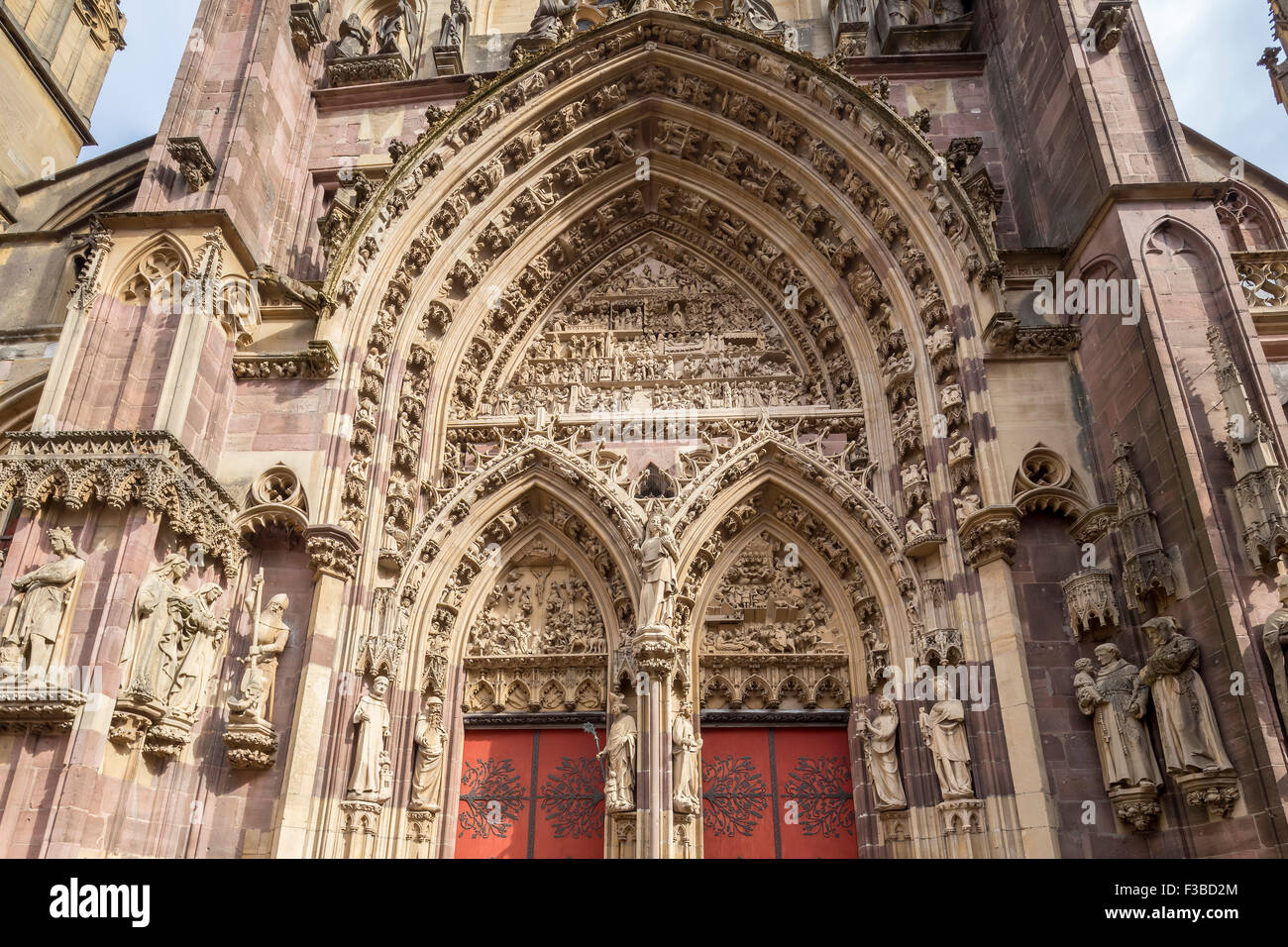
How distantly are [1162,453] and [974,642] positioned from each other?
7.77 ft

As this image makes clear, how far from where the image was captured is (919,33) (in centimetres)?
1284

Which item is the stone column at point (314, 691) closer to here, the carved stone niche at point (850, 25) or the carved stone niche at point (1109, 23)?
the carved stone niche at point (850, 25)

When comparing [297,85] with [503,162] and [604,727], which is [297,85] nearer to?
[503,162]

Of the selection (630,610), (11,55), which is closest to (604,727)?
(630,610)

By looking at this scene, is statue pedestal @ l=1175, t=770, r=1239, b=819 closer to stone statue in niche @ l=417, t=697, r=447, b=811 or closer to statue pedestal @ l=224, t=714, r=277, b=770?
stone statue in niche @ l=417, t=697, r=447, b=811

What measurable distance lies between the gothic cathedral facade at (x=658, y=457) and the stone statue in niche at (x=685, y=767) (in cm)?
6

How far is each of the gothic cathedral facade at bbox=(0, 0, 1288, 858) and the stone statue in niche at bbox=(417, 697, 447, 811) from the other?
69mm

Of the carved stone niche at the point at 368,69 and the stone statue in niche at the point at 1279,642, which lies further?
the carved stone niche at the point at 368,69

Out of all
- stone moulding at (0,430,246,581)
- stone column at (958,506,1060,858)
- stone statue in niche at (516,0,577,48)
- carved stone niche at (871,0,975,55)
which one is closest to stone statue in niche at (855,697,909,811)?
stone column at (958,506,1060,858)

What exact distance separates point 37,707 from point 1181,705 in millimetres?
8975

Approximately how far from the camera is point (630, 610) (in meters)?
10.3

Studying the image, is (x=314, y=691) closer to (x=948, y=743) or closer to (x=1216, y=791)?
(x=948, y=743)

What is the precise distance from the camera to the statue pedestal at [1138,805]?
7.72 m

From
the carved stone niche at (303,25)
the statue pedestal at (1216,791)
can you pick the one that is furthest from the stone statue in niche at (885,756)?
the carved stone niche at (303,25)
